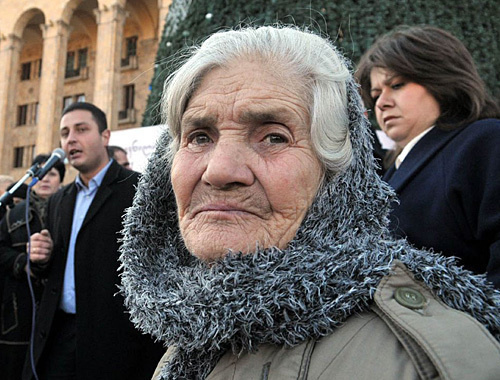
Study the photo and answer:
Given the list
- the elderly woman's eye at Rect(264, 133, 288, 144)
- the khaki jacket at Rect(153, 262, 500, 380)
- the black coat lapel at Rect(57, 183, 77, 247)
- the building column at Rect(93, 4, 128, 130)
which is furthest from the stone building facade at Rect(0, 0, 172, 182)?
the khaki jacket at Rect(153, 262, 500, 380)

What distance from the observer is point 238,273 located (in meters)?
1.28

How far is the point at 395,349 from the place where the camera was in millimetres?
1105

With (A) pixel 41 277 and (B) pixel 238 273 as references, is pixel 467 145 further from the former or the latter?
(A) pixel 41 277

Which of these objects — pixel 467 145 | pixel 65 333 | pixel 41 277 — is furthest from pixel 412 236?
pixel 41 277

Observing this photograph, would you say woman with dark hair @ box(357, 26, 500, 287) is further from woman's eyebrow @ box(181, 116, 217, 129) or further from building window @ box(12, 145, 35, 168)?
building window @ box(12, 145, 35, 168)

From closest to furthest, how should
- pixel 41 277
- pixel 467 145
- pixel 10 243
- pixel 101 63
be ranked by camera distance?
1. pixel 467 145
2. pixel 41 277
3. pixel 10 243
4. pixel 101 63

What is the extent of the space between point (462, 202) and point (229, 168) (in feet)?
3.16

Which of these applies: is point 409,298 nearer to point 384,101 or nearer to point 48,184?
point 384,101

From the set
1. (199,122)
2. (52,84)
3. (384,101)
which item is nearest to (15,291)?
(384,101)

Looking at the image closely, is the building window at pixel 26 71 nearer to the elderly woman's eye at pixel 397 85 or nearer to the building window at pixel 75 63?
the building window at pixel 75 63

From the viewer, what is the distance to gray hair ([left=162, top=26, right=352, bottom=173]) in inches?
57.5

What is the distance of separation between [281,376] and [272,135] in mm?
622

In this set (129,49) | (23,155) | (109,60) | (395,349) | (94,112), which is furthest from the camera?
(23,155)

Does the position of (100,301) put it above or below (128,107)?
below
